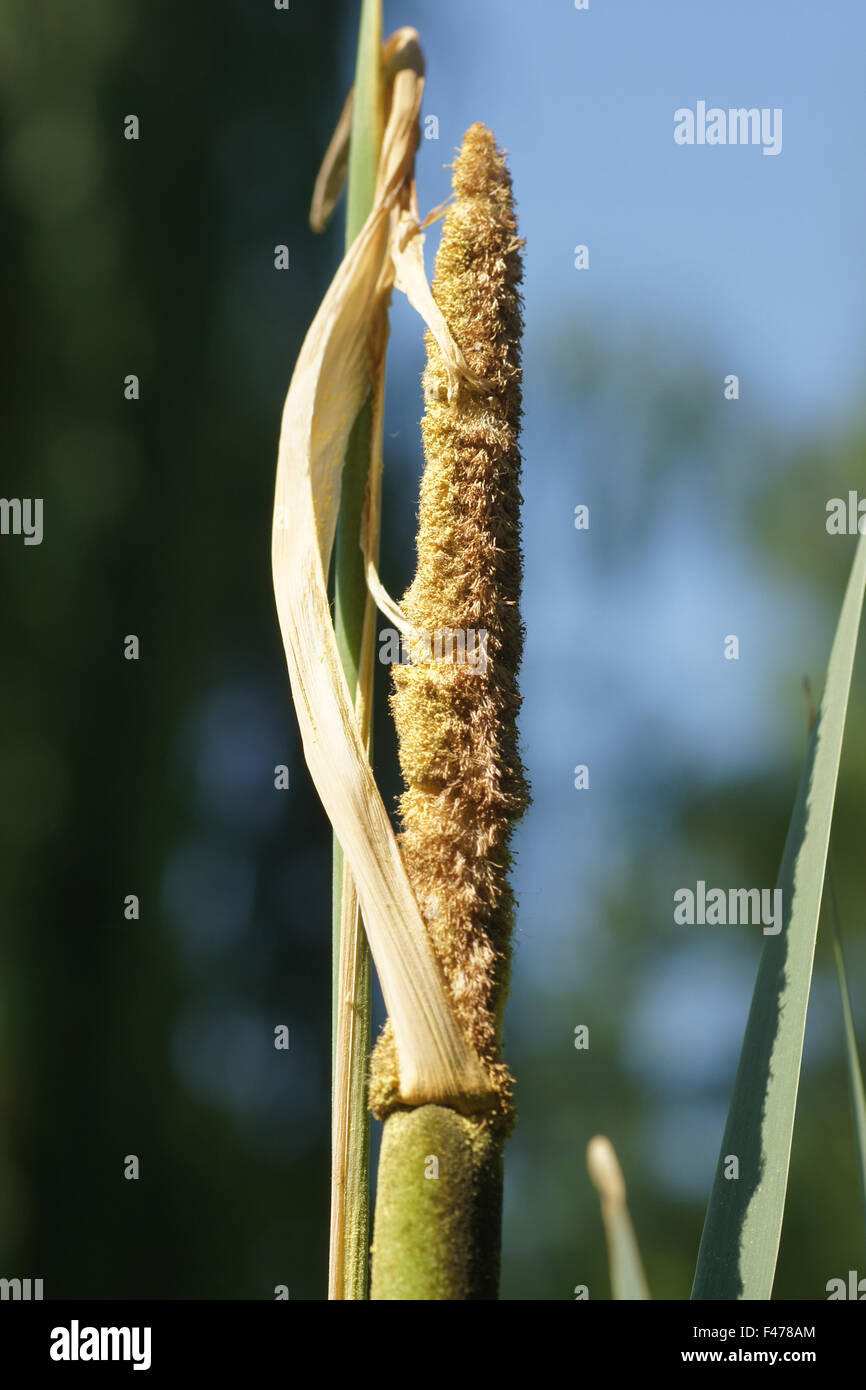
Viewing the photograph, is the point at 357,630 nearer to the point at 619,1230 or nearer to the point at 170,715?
the point at 619,1230

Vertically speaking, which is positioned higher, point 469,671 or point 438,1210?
point 469,671

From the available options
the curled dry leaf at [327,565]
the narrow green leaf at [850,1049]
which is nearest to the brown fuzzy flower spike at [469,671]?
the curled dry leaf at [327,565]

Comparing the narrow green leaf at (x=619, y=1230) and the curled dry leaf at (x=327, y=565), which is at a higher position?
the curled dry leaf at (x=327, y=565)

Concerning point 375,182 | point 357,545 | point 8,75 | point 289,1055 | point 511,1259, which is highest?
point 8,75

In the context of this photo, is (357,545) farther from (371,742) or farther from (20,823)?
(20,823)

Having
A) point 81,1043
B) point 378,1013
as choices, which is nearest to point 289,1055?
point 378,1013

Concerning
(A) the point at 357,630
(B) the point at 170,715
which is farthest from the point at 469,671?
(B) the point at 170,715

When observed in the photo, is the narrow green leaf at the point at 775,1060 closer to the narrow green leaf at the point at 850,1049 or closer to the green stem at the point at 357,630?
the narrow green leaf at the point at 850,1049
